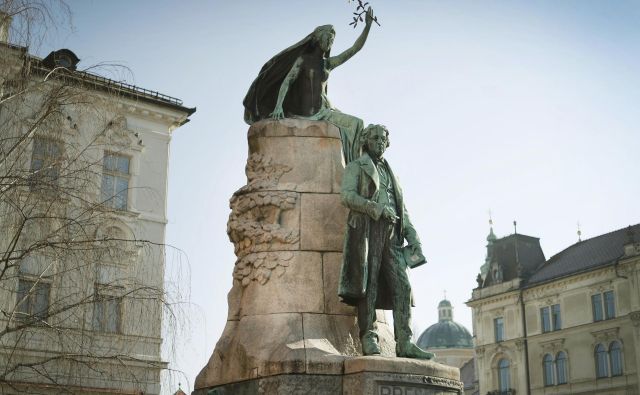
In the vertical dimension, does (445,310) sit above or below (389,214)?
above

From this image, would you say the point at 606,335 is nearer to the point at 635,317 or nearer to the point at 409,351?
the point at 635,317

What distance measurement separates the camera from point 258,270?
8.47 meters

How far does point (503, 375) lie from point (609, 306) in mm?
10605

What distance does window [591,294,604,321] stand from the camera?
51625mm

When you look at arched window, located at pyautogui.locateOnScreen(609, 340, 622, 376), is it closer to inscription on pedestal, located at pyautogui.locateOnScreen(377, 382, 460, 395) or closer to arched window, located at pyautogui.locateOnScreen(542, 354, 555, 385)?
arched window, located at pyautogui.locateOnScreen(542, 354, 555, 385)

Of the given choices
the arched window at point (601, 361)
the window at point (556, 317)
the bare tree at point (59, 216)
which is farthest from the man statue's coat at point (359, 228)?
the window at point (556, 317)

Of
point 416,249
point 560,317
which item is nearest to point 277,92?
→ point 416,249

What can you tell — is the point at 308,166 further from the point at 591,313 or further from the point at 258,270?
the point at 591,313

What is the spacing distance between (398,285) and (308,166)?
1.65 meters

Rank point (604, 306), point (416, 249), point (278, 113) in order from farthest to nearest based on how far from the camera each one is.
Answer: point (604, 306)
point (278, 113)
point (416, 249)

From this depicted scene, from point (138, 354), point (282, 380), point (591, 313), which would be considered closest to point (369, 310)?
point (282, 380)

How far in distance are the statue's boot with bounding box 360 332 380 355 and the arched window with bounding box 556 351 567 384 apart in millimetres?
48582

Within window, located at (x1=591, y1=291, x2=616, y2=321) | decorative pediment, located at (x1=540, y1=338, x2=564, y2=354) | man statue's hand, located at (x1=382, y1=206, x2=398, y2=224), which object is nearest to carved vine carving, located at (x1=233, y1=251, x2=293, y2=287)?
man statue's hand, located at (x1=382, y1=206, x2=398, y2=224)

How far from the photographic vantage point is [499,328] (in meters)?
59.6
